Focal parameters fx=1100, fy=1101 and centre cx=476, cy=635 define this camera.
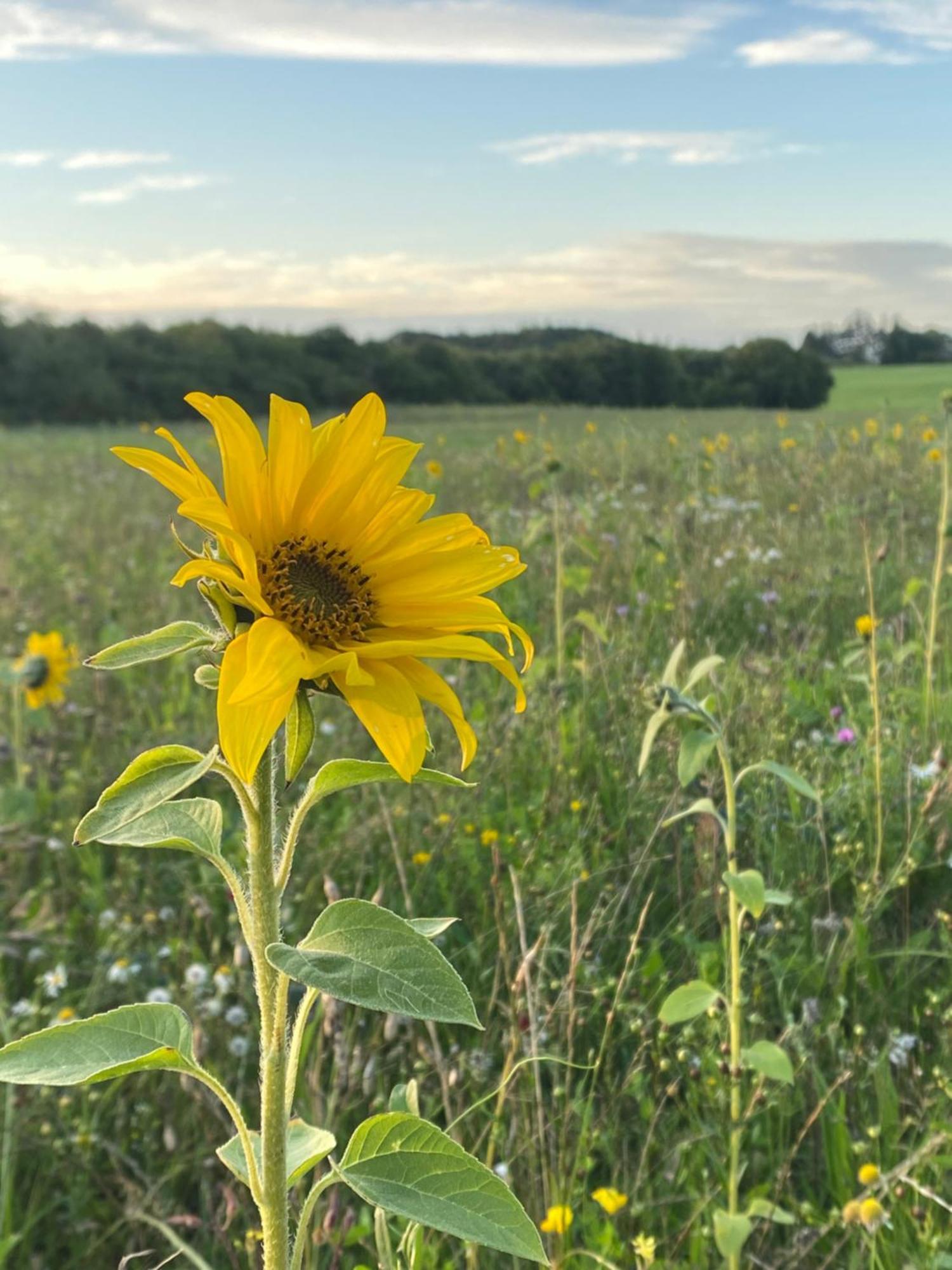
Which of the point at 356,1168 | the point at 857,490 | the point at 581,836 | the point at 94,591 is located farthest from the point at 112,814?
the point at 857,490

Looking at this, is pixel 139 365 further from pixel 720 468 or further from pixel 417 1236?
pixel 417 1236

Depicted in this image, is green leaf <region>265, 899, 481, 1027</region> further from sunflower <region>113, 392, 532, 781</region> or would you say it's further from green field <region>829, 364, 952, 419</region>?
green field <region>829, 364, 952, 419</region>

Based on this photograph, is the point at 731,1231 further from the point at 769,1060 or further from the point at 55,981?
the point at 55,981

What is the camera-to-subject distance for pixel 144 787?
2.60 ft

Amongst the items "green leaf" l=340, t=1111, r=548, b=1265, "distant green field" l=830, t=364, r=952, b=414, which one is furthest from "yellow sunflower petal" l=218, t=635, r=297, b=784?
"distant green field" l=830, t=364, r=952, b=414

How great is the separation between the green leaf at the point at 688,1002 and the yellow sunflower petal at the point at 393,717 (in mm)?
784

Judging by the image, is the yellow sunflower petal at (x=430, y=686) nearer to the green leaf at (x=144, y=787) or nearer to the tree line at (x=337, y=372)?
the green leaf at (x=144, y=787)

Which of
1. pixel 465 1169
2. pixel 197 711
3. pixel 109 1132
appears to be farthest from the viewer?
pixel 197 711

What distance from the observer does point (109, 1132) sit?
1740mm

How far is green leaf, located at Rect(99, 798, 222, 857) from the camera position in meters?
0.85

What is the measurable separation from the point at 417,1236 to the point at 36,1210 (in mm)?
761

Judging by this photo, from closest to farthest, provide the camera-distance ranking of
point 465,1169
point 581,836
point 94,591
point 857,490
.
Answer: point 465,1169 → point 581,836 → point 94,591 → point 857,490

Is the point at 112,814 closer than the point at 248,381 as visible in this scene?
Yes

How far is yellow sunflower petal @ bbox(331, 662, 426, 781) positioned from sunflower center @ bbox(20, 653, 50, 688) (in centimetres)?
206
